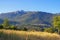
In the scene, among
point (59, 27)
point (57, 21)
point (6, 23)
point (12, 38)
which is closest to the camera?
point (12, 38)

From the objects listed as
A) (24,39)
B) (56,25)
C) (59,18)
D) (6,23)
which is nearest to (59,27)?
(56,25)

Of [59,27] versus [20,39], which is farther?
[59,27]

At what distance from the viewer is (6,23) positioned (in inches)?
2559

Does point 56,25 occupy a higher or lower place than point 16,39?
lower

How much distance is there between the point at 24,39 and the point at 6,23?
5903 cm

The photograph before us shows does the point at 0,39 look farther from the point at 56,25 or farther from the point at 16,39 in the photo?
the point at 56,25

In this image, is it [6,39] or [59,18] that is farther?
[59,18]

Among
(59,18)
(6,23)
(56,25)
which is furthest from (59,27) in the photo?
(6,23)

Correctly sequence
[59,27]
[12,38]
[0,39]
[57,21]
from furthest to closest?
[57,21] → [59,27] → [12,38] → [0,39]

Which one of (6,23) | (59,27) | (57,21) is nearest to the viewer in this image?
(59,27)

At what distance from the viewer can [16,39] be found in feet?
20.8

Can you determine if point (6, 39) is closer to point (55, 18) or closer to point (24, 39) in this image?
point (24, 39)

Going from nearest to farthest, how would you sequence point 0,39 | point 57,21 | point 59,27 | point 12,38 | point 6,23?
point 0,39, point 12,38, point 59,27, point 57,21, point 6,23

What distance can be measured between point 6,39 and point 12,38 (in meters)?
0.32
